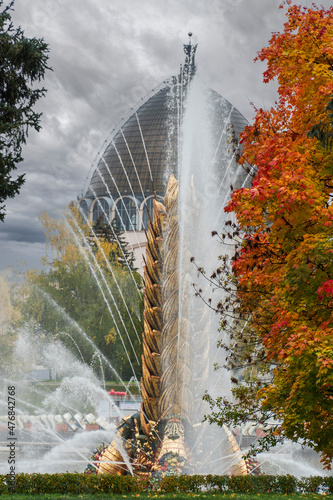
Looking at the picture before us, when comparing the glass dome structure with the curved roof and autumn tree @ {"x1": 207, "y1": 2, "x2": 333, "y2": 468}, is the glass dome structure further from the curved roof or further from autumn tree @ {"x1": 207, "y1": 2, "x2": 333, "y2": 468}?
autumn tree @ {"x1": 207, "y1": 2, "x2": 333, "y2": 468}

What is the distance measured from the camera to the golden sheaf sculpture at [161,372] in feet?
31.7

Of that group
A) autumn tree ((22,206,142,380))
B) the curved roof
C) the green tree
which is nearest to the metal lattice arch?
the curved roof

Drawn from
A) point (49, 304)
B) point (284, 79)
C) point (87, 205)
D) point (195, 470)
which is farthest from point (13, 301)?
point (87, 205)

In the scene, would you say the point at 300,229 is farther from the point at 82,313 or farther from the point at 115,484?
the point at 82,313

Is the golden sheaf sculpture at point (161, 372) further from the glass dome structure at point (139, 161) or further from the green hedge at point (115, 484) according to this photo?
the glass dome structure at point (139, 161)

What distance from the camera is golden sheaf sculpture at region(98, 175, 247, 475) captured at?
31.7 ft

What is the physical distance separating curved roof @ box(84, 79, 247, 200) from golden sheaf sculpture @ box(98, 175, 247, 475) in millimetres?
61551

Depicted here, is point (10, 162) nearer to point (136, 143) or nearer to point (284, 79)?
point (284, 79)

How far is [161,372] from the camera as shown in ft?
32.7

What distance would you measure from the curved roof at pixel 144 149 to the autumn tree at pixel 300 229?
2528 inches

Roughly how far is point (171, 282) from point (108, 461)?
3.22 metres

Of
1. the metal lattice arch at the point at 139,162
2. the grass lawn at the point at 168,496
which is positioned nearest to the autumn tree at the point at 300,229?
the grass lawn at the point at 168,496

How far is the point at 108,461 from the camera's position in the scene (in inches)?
391

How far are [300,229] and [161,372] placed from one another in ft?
14.7
